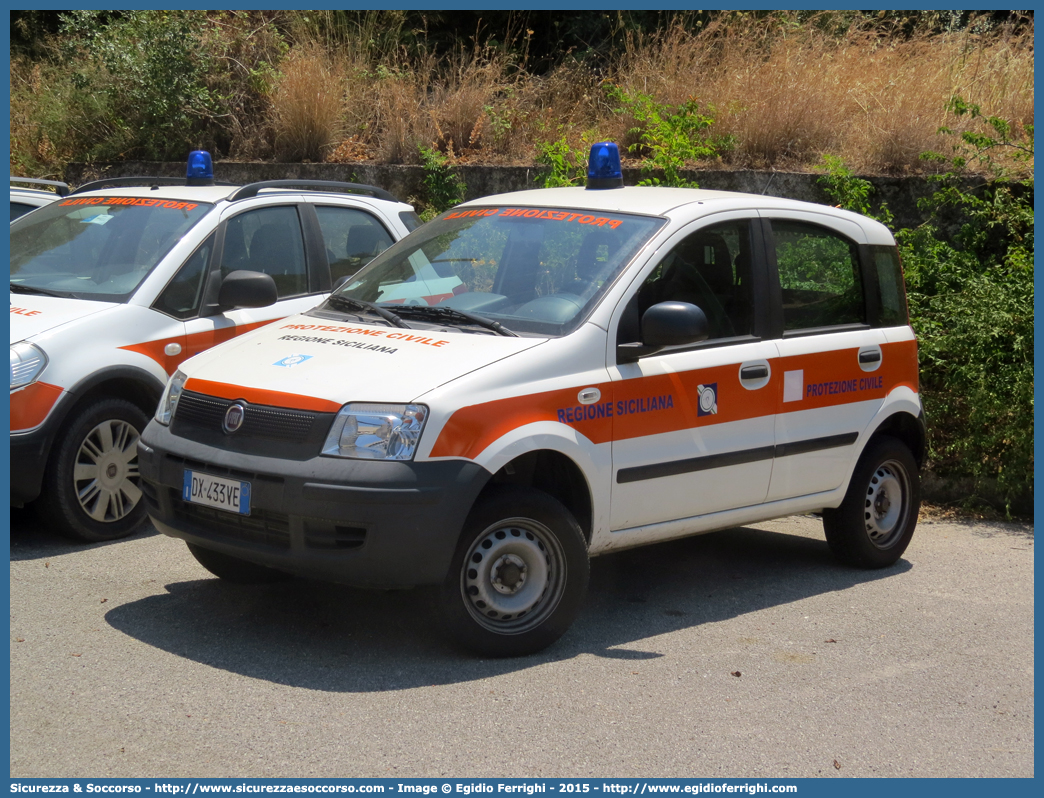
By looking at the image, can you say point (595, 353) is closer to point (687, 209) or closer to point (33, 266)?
point (687, 209)

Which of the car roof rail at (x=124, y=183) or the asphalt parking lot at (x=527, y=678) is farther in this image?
the car roof rail at (x=124, y=183)

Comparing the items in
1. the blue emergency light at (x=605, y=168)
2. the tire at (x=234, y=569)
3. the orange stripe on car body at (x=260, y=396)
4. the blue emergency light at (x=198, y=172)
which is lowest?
the tire at (x=234, y=569)

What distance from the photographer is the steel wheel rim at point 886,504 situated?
6.41m

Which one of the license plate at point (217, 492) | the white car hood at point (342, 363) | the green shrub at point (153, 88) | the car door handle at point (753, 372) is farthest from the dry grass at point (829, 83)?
the license plate at point (217, 492)

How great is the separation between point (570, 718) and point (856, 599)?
2.30 m

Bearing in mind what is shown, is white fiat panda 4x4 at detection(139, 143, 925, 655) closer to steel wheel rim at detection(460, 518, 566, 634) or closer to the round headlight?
steel wheel rim at detection(460, 518, 566, 634)

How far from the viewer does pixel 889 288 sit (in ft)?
21.2

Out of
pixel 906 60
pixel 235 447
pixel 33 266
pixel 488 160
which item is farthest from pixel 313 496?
pixel 906 60

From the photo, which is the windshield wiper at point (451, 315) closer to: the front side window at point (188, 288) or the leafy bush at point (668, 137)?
the front side window at point (188, 288)

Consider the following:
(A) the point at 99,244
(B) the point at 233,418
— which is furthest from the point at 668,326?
A: (A) the point at 99,244

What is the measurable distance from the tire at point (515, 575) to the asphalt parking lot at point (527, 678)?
0.12 m

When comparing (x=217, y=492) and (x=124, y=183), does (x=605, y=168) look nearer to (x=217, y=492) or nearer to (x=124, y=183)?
(x=217, y=492)

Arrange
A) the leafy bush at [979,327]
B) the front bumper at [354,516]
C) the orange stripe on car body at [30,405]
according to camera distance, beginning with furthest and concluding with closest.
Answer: the leafy bush at [979,327]
the orange stripe on car body at [30,405]
the front bumper at [354,516]

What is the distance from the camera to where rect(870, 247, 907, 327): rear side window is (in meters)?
6.39
